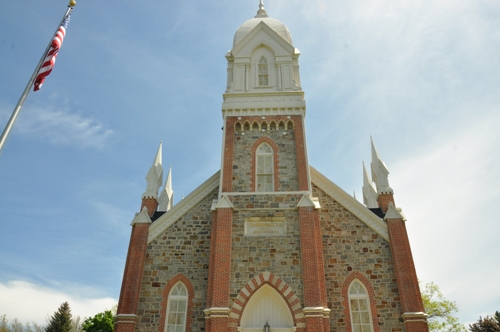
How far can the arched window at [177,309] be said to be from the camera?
56.6 ft

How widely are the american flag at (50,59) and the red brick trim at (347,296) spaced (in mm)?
15084

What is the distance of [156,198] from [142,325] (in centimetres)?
677

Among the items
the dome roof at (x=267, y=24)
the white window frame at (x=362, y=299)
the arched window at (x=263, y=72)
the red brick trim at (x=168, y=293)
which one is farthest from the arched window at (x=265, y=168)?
the dome roof at (x=267, y=24)

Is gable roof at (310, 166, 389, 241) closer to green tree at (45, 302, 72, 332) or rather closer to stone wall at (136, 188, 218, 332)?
stone wall at (136, 188, 218, 332)

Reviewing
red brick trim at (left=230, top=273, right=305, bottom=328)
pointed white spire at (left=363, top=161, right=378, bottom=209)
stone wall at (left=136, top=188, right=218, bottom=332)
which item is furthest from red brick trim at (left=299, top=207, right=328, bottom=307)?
pointed white spire at (left=363, top=161, right=378, bottom=209)

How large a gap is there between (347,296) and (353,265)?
1504mm

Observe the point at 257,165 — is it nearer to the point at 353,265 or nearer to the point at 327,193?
the point at 327,193

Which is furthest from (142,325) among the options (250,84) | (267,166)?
(250,84)

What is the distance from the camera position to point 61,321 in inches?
1795

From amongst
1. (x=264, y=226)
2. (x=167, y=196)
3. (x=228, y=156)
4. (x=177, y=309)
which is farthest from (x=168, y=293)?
(x=167, y=196)

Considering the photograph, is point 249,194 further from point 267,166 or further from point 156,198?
point 156,198

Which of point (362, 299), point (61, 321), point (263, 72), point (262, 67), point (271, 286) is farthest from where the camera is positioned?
point (61, 321)

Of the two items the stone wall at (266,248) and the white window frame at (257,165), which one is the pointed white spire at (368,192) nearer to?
the white window frame at (257,165)

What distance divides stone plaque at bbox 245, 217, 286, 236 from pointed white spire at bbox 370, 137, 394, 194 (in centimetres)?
617
